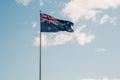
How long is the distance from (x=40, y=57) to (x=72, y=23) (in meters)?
6.05

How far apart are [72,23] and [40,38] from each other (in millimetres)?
4688

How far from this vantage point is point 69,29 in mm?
53031

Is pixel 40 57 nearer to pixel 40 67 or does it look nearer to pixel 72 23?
pixel 40 67

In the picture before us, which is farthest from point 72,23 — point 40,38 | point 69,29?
point 40,38

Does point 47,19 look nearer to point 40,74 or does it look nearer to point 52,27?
Answer: point 52,27

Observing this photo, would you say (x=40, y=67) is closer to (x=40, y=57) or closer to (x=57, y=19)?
(x=40, y=57)

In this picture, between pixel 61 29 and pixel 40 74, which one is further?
pixel 61 29

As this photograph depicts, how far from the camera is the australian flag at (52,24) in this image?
173 feet

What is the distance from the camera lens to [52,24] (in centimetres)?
5309

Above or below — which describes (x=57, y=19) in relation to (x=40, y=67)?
above

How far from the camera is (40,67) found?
163 feet

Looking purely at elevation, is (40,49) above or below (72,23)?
below

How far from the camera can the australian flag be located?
5272 centimetres

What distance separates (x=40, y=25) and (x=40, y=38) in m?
2.10
